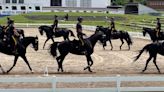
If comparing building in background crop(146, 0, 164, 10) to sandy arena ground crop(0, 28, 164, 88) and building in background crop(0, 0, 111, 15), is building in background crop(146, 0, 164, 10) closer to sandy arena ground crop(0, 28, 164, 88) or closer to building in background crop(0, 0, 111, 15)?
building in background crop(0, 0, 111, 15)

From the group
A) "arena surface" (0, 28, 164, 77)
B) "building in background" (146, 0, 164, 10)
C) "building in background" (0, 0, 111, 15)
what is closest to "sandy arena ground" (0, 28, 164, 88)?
"arena surface" (0, 28, 164, 77)

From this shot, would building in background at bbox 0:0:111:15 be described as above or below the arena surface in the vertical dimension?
below

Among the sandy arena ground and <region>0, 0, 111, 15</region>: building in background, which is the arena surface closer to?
the sandy arena ground

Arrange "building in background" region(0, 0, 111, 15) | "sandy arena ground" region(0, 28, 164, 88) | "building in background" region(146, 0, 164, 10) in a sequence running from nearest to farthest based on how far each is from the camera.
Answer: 1. "sandy arena ground" region(0, 28, 164, 88)
2. "building in background" region(0, 0, 111, 15)
3. "building in background" region(146, 0, 164, 10)

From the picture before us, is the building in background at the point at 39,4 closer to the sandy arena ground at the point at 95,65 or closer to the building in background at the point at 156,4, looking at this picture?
the building in background at the point at 156,4

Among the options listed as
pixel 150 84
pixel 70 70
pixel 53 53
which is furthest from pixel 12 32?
pixel 150 84

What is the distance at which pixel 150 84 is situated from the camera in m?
17.7

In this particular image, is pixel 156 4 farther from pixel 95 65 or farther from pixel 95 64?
pixel 95 65

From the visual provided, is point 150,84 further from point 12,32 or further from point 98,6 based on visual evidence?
point 98,6

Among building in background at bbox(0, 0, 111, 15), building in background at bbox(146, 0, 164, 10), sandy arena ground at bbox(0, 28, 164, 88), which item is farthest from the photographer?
building in background at bbox(146, 0, 164, 10)

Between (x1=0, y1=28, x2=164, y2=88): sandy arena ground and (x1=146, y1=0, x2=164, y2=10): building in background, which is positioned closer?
(x1=0, y1=28, x2=164, y2=88): sandy arena ground

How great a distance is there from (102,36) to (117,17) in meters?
67.2

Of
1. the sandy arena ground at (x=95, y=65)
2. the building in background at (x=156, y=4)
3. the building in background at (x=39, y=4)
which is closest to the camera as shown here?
the sandy arena ground at (x=95, y=65)

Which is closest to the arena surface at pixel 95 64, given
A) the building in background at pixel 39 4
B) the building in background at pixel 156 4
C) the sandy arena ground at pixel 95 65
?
the sandy arena ground at pixel 95 65
